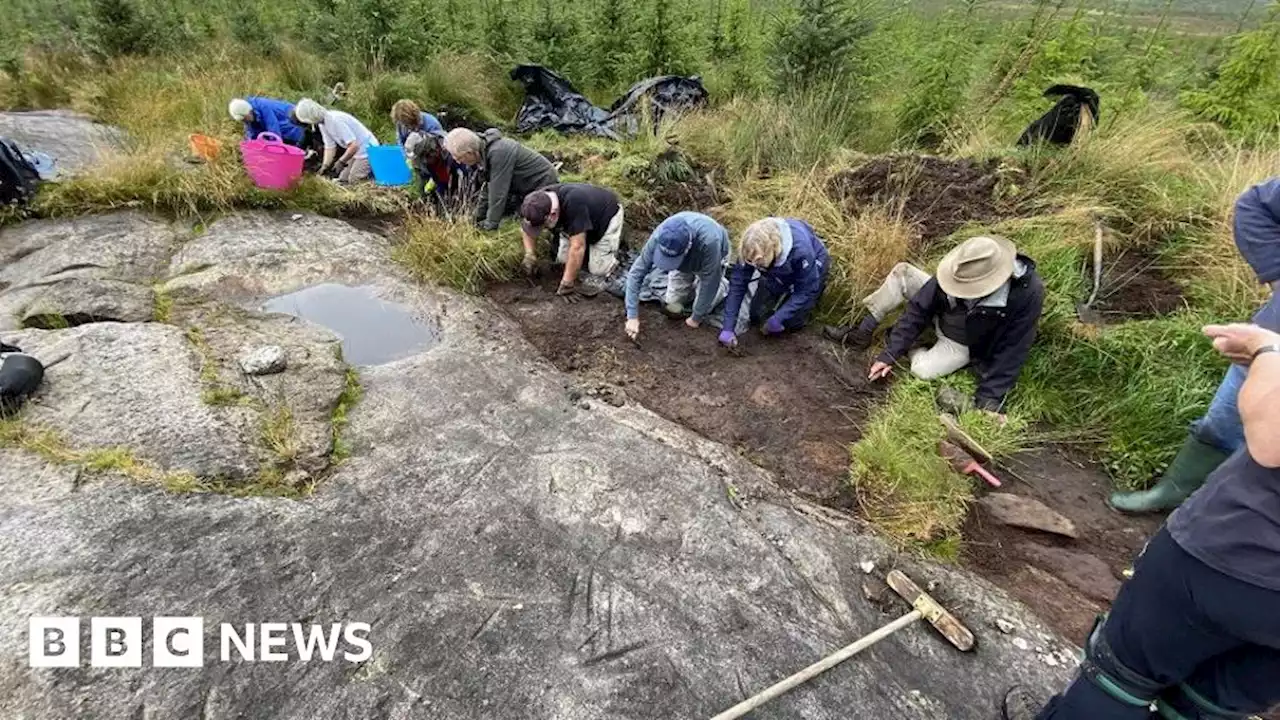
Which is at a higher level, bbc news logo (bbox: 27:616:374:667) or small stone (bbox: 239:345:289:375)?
small stone (bbox: 239:345:289:375)

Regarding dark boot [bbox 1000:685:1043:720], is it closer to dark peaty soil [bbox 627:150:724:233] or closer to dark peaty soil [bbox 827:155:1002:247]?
dark peaty soil [bbox 827:155:1002:247]

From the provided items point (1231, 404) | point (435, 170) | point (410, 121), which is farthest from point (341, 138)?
point (1231, 404)

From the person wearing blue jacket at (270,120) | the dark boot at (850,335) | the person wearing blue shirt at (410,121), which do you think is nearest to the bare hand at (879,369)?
the dark boot at (850,335)

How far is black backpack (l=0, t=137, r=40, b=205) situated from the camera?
14.6 ft

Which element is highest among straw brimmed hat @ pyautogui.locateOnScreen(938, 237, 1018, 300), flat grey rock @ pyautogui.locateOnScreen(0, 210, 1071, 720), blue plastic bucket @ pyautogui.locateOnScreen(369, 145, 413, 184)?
straw brimmed hat @ pyautogui.locateOnScreen(938, 237, 1018, 300)

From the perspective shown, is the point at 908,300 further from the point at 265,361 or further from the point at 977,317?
the point at 265,361

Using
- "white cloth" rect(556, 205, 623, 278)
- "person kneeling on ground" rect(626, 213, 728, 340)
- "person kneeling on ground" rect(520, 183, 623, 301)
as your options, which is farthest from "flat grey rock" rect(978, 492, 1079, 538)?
"white cloth" rect(556, 205, 623, 278)

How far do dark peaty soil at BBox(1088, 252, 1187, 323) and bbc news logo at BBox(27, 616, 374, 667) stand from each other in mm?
4311

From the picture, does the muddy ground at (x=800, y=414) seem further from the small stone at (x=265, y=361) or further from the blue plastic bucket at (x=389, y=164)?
the blue plastic bucket at (x=389, y=164)

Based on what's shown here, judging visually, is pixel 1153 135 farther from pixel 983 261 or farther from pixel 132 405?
pixel 132 405

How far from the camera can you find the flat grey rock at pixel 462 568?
2.03 m

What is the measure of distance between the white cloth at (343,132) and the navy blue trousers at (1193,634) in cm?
625

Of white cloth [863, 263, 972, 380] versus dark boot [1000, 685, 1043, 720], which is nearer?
dark boot [1000, 685, 1043, 720]

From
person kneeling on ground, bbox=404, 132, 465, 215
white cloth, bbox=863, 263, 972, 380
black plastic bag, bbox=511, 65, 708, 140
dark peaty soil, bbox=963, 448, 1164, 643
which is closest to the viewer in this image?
dark peaty soil, bbox=963, 448, 1164, 643
